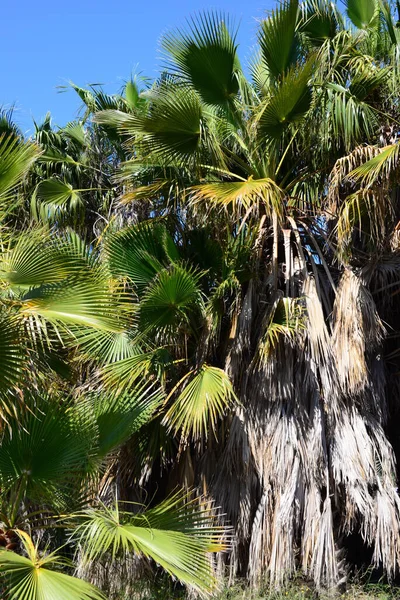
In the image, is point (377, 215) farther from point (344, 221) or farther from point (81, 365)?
point (81, 365)

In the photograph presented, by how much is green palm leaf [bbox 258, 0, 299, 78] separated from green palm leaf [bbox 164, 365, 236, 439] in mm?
3474

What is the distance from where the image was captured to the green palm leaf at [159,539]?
491 centimetres

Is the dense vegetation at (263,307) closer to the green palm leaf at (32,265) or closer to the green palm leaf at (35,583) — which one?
the green palm leaf at (32,265)

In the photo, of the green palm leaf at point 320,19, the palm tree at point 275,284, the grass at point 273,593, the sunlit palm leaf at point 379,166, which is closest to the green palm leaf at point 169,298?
the palm tree at point 275,284

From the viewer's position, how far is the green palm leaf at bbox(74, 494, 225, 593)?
4.91 meters

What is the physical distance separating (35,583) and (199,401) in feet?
11.3

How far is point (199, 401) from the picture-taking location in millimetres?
7547

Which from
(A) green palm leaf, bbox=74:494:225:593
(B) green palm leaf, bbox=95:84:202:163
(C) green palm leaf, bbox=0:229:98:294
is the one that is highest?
(B) green palm leaf, bbox=95:84:202:163

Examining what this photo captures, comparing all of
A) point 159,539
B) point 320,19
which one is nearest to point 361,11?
point 320,19

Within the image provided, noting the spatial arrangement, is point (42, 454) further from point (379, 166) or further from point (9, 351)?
point (379, 166)

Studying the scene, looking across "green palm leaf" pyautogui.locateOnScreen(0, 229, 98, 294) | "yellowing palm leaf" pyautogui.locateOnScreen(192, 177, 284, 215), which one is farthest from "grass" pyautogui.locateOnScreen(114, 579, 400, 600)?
"yellowing palm leaf" pyautogui.locateOnScreen(192, 177, 284, 215)

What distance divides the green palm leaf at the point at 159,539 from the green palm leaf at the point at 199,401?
180 cm

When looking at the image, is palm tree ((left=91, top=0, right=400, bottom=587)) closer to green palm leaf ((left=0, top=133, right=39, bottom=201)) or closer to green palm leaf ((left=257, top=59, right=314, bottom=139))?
green palm leaf ((left=257, top=59, right=314, bottom=139))

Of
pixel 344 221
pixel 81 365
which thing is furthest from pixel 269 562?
pixel 344 221
